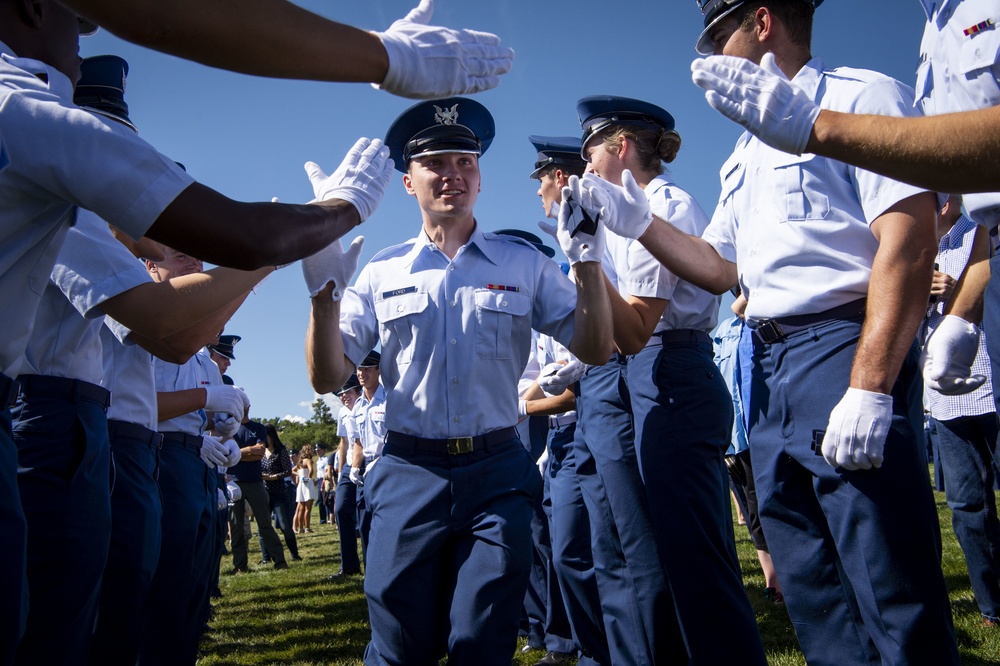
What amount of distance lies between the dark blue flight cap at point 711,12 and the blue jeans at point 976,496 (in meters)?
3.42

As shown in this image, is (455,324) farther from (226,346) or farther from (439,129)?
(226,346)

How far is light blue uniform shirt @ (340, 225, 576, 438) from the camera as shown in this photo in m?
3.28

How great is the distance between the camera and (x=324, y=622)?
308 inches

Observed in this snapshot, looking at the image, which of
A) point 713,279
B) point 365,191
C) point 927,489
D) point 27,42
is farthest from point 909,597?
point 27,42

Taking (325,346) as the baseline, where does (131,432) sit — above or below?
below

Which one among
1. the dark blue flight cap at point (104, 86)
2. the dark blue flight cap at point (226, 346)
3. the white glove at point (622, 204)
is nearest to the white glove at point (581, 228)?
the white glove at point (622, 204)

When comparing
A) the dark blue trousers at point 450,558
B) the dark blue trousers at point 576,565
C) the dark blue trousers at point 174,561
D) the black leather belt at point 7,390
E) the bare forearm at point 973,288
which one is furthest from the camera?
the dark blue trousers at point 576,565

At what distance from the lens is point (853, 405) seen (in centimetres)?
238

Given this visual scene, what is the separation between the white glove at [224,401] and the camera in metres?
4.56

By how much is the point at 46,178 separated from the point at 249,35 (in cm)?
55

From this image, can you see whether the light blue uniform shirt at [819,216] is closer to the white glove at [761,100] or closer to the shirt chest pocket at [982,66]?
the shirt chest pocket at [982,66]

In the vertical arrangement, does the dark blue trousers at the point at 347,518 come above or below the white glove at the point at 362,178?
below

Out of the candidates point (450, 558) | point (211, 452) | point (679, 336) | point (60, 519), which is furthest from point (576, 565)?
point (60, 519)

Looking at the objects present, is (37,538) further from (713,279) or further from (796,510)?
(713,279)
